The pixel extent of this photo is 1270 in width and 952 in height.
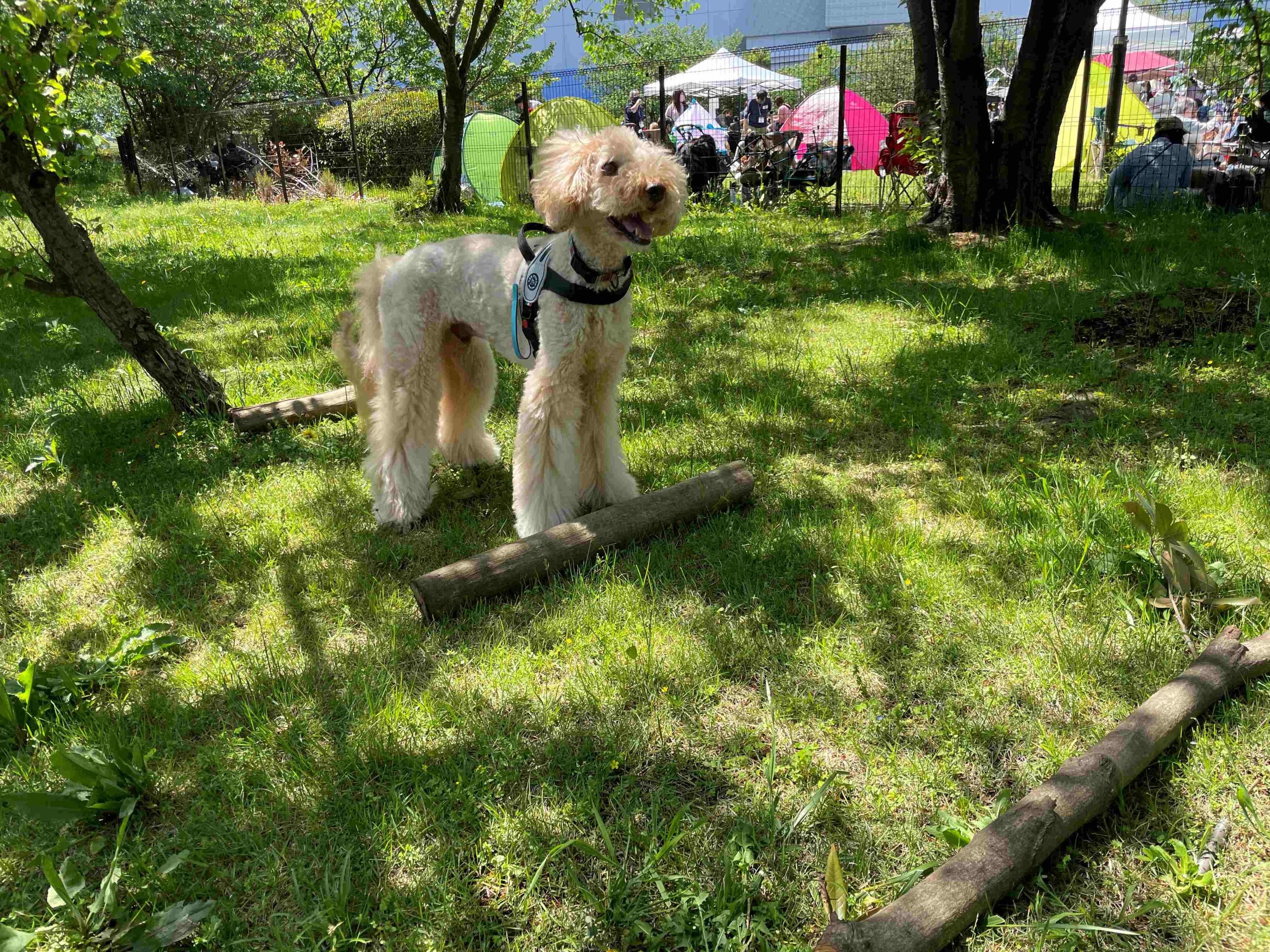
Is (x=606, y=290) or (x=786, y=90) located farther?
(x=786, y=90)

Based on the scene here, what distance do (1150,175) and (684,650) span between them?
952cm

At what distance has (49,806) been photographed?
207 centimetres

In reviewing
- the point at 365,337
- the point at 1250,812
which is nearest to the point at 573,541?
the point at 365,337

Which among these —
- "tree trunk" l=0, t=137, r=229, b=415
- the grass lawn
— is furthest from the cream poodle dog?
"tree trunk" l=0, t=137, r=229, b=415

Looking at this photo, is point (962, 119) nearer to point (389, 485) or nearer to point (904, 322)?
point (904, 322)

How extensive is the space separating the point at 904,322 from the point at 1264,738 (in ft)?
14.0

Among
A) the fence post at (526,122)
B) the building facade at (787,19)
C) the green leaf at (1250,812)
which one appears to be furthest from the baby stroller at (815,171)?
the building facade at (787,19)

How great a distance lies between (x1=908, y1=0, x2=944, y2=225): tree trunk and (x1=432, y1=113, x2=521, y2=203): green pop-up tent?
25.7 ft

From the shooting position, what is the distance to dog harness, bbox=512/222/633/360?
3.14 metres

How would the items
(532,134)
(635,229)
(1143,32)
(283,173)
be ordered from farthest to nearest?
(1143,32)
(283,173)
(532,134)
(635,229)

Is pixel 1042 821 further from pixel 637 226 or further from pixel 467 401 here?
pixel 467 401

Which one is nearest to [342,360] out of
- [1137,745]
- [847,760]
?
[847,760]

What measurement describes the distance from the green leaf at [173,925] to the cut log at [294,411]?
3.22m

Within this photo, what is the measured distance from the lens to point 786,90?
2520 centimetres
